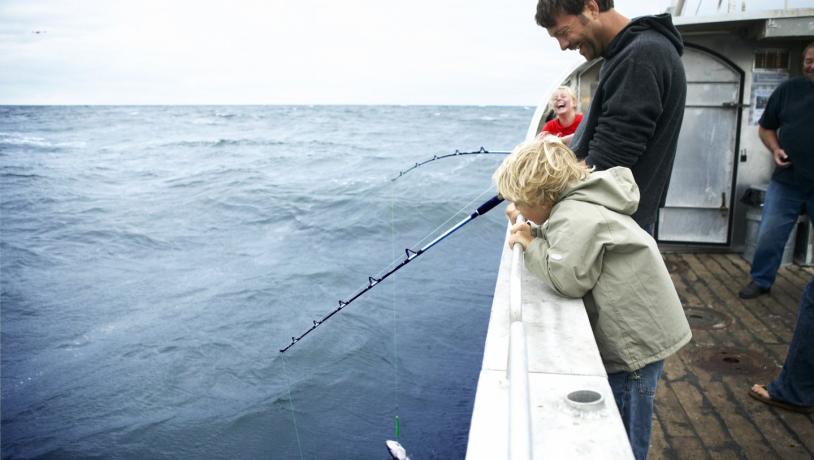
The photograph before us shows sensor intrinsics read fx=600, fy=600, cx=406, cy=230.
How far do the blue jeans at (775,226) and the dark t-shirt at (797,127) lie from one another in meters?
0.11

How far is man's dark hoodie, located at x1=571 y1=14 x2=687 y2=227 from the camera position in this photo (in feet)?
7.66

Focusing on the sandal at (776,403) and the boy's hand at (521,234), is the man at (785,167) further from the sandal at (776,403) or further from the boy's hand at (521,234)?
the boy's hand at (521,234)

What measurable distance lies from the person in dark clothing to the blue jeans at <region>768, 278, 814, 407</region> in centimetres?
110

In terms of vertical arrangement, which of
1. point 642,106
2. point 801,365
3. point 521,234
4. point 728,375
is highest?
point 642,106

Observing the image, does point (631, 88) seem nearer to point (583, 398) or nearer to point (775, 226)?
point (583, 398)

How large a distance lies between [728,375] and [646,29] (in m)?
2.51

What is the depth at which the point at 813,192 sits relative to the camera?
4820 mm

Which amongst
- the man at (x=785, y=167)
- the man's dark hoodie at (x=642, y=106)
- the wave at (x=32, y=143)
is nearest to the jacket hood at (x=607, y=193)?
the man's dark hoodie at (x=642, y=106)

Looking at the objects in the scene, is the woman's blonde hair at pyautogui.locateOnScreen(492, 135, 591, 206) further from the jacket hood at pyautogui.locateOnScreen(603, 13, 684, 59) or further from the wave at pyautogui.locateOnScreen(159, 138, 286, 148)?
the wave at pyautogui.locateOnScreen(159, 138, 286, 148)

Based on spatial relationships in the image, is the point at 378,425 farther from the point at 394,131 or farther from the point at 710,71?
the point at 394,131

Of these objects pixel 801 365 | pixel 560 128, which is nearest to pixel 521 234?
pixel 801 365

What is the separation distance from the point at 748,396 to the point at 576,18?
8.28ft

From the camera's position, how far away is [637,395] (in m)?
2.09

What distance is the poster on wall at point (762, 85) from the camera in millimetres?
6414
